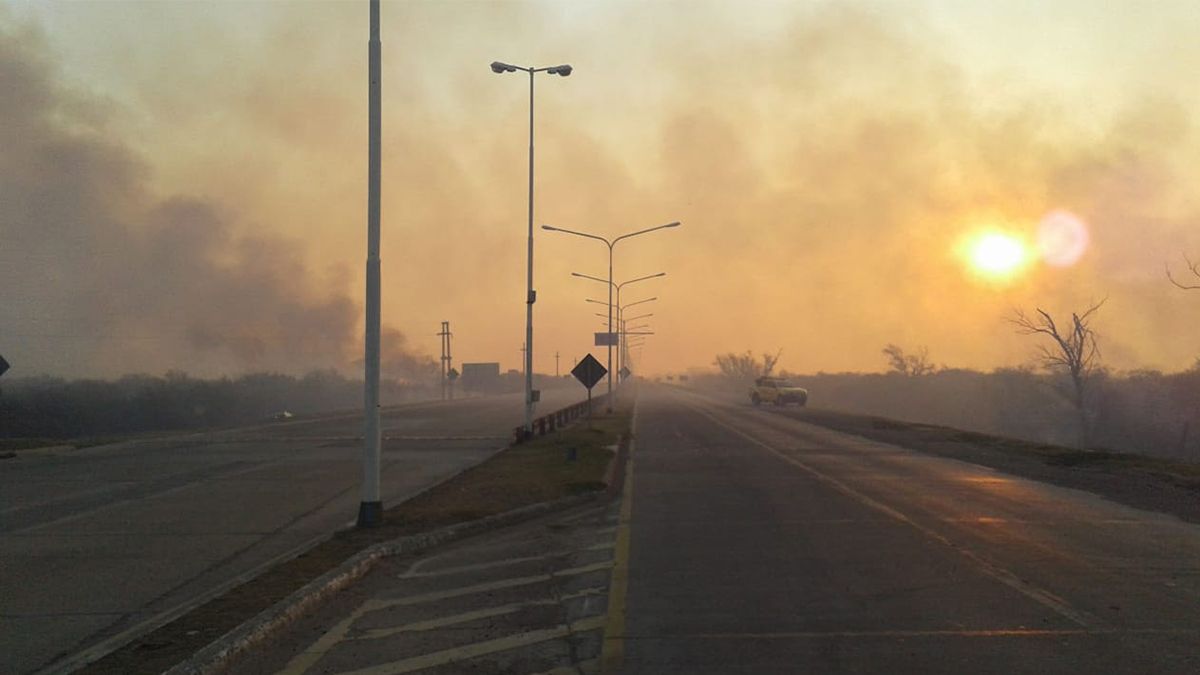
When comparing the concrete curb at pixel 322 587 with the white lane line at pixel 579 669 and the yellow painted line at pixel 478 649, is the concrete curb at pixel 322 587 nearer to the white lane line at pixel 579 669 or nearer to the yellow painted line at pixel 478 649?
the yellow painted line at pixel 478 649

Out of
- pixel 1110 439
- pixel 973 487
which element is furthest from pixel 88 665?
pixel 1110 439

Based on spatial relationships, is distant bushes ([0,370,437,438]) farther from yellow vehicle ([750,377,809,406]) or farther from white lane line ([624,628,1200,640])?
white lane line ([624,628,1200,640])

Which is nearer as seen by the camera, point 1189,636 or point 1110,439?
point 1189,636

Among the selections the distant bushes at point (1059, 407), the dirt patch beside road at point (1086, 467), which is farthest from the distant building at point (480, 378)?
the dirt patch beside road at point (1086, 467)

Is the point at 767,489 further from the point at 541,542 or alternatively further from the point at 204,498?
the point at 204,498

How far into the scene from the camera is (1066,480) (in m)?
21.0

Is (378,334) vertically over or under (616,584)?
over

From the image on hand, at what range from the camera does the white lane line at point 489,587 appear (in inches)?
363

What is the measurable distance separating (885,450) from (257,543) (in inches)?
858

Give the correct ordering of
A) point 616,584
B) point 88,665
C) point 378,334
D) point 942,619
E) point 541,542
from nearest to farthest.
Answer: point 88,665 < point 942,619 < point 616,584 < point 541,542 < point 378,334

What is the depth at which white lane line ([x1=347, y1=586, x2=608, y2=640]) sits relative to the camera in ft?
26.2

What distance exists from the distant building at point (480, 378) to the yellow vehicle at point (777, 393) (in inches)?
2836

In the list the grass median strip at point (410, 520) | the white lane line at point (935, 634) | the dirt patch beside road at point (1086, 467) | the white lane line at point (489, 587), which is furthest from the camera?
the dirt patch beside road at point (1086, 467)

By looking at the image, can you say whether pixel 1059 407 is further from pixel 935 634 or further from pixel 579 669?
pixel 579 669
